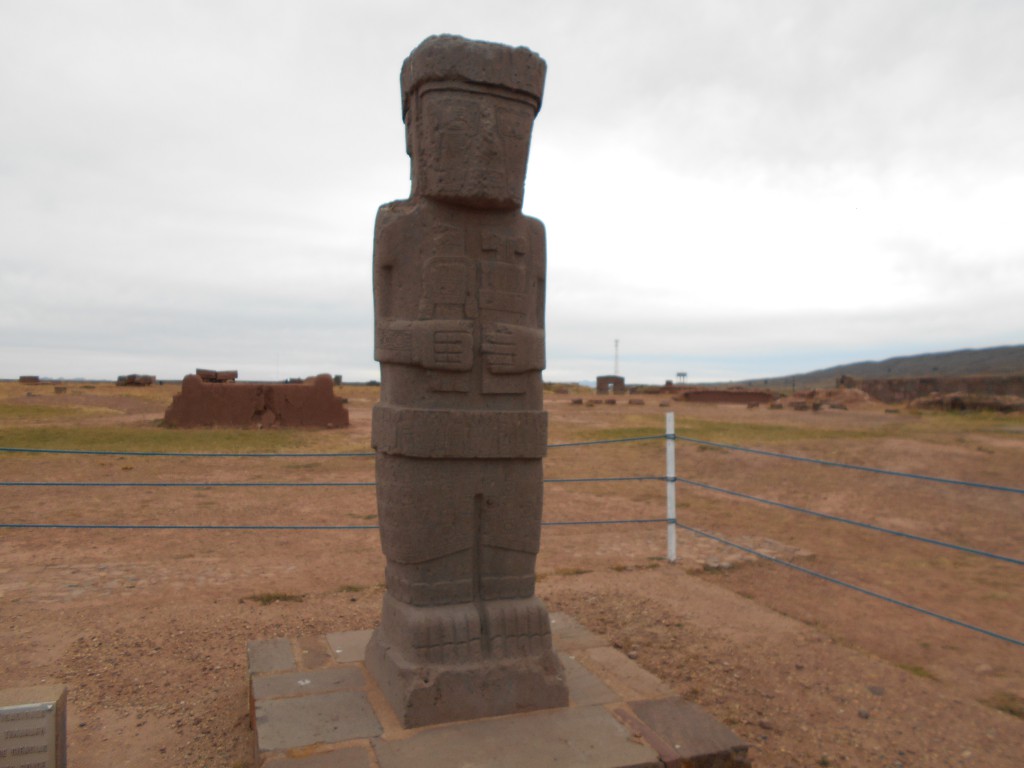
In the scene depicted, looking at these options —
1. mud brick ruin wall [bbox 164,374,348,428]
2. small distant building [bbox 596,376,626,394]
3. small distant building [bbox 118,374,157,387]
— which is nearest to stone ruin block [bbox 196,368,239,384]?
mud brick ruin wall [bbox 164,374,348,428]

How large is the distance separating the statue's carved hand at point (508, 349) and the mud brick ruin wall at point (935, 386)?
106 ft

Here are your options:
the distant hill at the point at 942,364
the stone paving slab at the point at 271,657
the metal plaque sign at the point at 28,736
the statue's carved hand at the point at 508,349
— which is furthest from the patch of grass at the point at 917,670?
the distant hill at the point at 942,364

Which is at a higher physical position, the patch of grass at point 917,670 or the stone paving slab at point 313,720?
the stone paving slab at point 313,720

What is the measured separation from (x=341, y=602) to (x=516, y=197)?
382 centimetres

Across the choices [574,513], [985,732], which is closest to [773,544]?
[574,513]

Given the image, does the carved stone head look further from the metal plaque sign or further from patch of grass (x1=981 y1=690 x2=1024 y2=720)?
patch of grass (x1=981 y1=690 x2=1024 y2=720)

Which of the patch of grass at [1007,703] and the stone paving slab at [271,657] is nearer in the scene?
the stone paving slab at [271,657]

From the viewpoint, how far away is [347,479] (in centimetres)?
1217

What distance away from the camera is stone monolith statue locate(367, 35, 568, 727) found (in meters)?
3.64

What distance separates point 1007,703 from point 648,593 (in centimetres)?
257

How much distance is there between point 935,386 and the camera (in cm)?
3381

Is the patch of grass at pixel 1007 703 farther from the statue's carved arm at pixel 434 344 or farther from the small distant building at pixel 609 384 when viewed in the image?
the small distant building at pixel 609 384

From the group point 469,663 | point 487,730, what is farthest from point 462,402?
point 487,730

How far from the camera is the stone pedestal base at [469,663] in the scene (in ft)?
11.5
